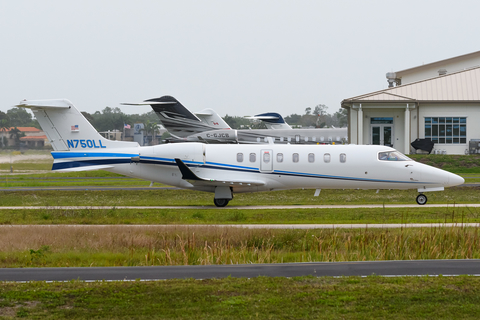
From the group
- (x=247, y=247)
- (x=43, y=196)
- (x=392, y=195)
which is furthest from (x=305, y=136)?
(x=247, y=247)

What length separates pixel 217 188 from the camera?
2705 cm

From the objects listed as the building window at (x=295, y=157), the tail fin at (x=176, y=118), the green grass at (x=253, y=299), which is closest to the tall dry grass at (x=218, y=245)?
the green grass at (x=253, y=299)

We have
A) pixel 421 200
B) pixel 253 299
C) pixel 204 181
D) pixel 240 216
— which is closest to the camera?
pixel 253 299

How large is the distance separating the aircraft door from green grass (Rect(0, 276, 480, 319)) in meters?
16.2

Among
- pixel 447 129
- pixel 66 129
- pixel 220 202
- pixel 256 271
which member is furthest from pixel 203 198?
pixel 447 129

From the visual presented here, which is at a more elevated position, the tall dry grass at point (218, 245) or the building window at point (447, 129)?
the building window at point (447, 129)

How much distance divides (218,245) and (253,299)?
5630mm

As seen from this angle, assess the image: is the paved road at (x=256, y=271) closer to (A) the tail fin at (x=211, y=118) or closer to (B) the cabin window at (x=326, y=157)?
(B) the cabin window at (x=326, y=157)

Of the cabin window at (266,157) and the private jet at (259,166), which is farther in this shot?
the cabin window at (266,157)

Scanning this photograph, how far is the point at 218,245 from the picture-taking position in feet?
49.5

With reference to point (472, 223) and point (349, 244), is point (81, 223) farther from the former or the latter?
Result: point (472, 223)

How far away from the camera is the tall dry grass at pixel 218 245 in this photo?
44.7 feet

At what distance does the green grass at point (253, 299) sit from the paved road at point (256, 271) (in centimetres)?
67

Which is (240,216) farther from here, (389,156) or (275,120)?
(275,120)
